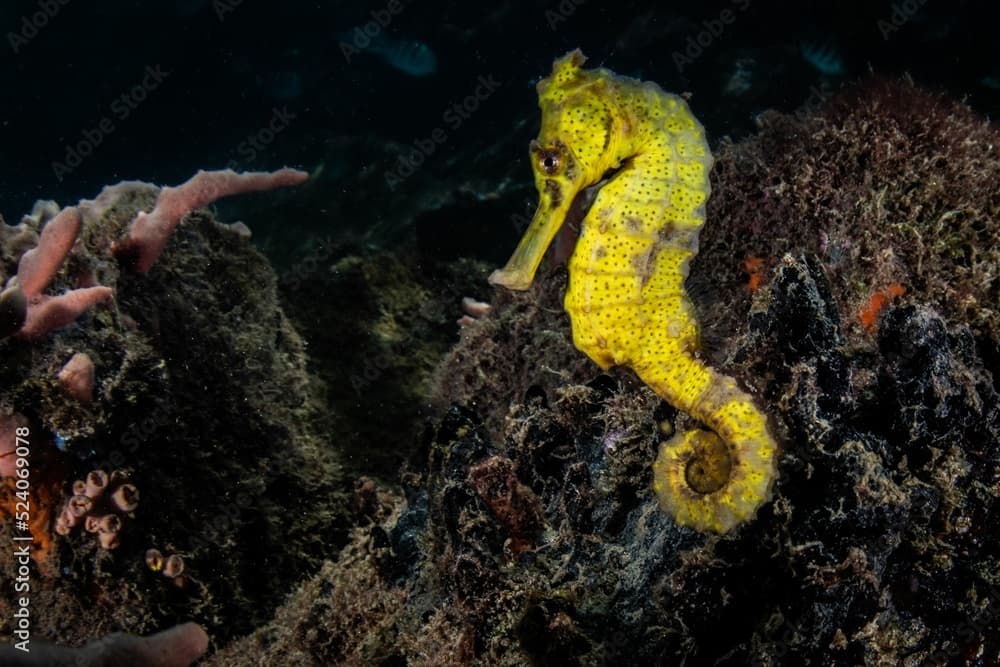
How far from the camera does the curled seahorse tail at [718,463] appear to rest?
6.79ft

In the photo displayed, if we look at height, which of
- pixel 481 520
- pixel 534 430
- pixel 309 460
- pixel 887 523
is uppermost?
pixel 887 523

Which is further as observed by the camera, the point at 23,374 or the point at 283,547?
the point at 283,547

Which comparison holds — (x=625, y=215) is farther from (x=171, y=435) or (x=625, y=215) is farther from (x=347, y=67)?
(x=347, y=67)

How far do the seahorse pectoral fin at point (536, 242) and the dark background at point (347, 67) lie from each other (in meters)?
3.68

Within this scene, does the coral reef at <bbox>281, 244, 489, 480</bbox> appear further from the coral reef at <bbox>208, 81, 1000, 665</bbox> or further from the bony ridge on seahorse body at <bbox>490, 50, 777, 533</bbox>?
the bony ridge on seahorse body at <bbox>490, 50, 777, 533</bbox>

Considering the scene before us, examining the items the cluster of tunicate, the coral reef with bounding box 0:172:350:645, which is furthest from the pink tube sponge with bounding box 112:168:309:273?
the cluster of tunicate

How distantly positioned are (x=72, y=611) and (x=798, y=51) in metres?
9.91

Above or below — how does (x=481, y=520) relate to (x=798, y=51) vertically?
below

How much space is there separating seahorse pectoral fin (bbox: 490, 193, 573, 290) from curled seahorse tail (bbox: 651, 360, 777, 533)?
2.79 ft

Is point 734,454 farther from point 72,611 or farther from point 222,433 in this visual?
point 72,611

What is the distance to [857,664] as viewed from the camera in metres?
2.09

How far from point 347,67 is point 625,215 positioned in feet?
44.5

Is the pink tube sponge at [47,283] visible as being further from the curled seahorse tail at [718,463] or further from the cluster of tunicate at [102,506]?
the curled seahorse tail at [718,463]

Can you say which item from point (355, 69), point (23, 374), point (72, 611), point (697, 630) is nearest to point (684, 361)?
point (697, 630)
